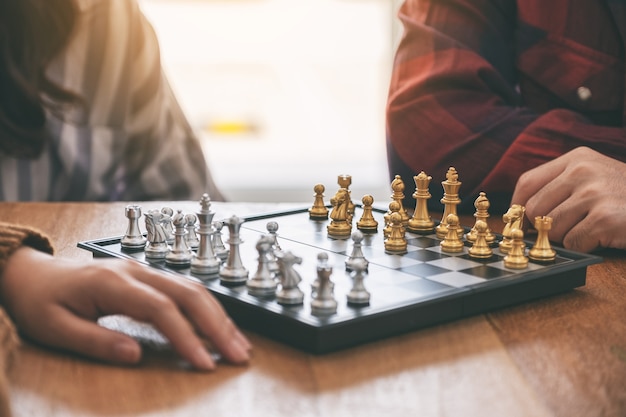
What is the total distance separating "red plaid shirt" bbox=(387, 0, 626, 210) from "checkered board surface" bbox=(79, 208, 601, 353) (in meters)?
0.38

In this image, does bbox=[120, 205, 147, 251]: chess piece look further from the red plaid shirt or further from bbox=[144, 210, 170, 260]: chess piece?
the red plaid shirt

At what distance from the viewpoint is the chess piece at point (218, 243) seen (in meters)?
1.03

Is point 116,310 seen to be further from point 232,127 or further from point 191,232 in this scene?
point 232,127

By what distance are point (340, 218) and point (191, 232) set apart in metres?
0.23

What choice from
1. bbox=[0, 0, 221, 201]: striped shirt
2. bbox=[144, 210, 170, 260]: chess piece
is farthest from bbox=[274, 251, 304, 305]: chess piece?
bbox=[0, 0, 221, 201]: striped shirt

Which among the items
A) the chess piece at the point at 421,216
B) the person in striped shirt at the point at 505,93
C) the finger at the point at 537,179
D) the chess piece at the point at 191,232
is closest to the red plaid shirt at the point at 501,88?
the person in striped shirt at the point at 505,93

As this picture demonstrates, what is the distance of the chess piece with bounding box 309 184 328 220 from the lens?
1311mm

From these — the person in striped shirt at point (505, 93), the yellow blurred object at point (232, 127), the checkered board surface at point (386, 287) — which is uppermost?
the person in striped shirt at point (505, 93)

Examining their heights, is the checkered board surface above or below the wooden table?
above

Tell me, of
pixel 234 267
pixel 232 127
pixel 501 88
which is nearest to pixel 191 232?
pixel 234 267

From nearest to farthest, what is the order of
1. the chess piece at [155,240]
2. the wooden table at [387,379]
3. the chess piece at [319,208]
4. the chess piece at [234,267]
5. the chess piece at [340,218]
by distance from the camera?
1. the wooden table at [387,379]
2. the chess piece at [234,267]
3. the chess piece at [155,240]
4. the chess piece at [340,218]
5. the chess piece at [319,208]

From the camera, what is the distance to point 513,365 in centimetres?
80

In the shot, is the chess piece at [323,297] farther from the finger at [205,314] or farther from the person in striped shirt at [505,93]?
the person in striped shirt at [505,93]

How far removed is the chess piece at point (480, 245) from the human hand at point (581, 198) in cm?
24
